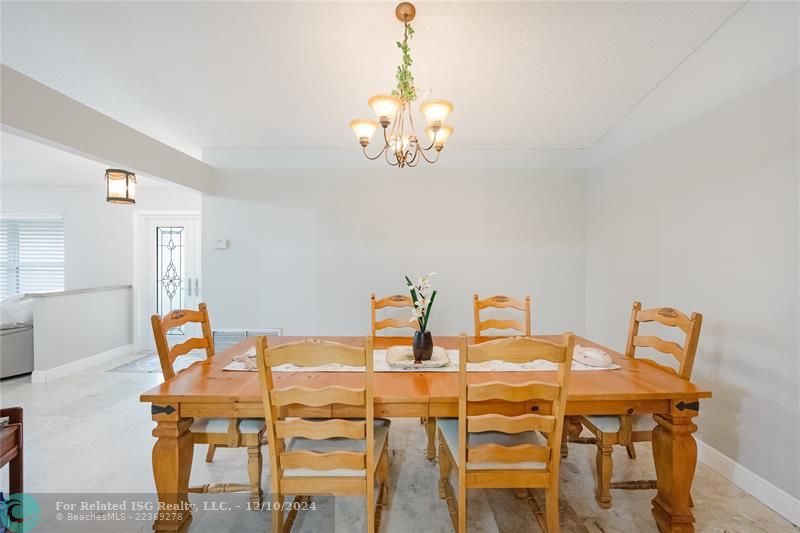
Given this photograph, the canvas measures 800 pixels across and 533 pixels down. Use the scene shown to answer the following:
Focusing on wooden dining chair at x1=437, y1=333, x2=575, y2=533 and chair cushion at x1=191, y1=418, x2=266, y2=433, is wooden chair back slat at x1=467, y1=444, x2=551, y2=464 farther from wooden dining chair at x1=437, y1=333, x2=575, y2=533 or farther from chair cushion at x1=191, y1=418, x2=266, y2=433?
chair cushion at x1=191, y1=418, x2=266, y2=433

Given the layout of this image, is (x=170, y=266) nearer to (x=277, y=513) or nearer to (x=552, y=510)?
(x=277, y=513)

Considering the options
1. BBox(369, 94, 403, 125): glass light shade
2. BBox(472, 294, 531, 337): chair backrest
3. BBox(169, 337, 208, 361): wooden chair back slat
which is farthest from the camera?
BBox(472, 294, 531, 337): chair backrest

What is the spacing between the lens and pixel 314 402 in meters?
1.26

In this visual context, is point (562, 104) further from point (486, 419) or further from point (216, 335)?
point (216, 335)

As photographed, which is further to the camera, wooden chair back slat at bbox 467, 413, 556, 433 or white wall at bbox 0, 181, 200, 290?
white wall at bbox 0, 181, 200, 290

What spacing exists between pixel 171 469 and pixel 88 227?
509cm

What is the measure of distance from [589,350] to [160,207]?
17.8ft

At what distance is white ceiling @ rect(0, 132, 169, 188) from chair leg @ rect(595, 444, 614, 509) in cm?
437

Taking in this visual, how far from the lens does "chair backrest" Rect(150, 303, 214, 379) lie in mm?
1647

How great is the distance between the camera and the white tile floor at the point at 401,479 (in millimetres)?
1603

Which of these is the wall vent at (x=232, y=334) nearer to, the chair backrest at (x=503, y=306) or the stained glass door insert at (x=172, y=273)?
the stained glass door insert at (x=172, y=273)

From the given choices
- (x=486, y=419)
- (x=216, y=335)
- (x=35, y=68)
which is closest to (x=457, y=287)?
(x=486, y=419)


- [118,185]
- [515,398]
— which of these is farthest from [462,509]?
[118,185]

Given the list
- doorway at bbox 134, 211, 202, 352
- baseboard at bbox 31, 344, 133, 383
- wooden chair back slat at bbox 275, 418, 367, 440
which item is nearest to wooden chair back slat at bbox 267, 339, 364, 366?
wooden chair back slat at bbox 275, 418, 367, 440
